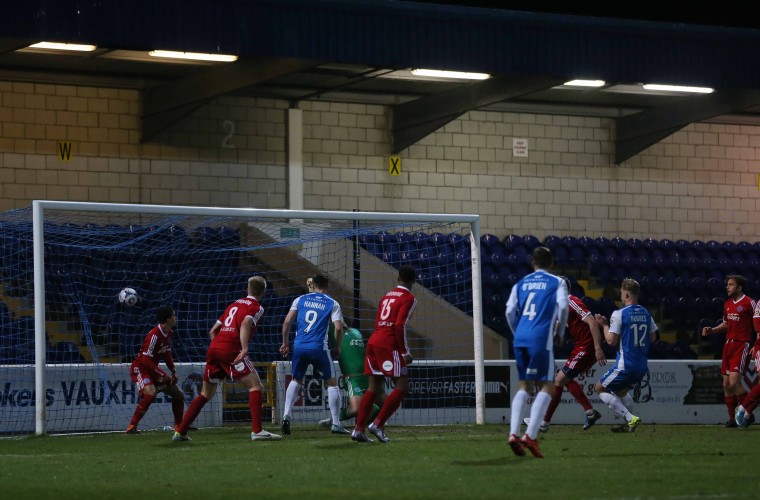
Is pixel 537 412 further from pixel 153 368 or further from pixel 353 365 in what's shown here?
pixel 153 368

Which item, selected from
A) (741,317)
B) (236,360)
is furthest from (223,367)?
(741,317)

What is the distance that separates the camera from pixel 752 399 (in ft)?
52.6

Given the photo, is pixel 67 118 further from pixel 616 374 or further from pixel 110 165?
pixel 616 374

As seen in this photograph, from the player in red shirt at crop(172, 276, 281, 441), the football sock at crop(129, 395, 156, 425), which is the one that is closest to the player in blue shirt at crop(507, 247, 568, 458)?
the player in red shirt at crop(172, 276, 281, 441)

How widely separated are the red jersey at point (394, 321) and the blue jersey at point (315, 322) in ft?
4.39

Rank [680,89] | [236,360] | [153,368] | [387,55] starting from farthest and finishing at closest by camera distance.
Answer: [680,89]
[387,55]
[153,368]
[236,360]

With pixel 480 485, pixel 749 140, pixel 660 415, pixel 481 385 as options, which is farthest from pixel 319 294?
pixel 749 140

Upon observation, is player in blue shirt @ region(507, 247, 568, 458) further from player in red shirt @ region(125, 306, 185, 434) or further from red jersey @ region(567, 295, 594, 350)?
player in red shirt @ region(125, 306, 185, 434)

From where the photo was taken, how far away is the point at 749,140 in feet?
87.4

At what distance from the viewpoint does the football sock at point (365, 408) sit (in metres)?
12.3

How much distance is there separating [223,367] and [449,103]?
1049 centimetres

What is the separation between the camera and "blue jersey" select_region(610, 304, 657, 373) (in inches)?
595

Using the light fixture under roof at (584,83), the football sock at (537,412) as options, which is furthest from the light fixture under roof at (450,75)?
the football sock at (537,412)

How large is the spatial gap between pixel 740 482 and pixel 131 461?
5.26m
